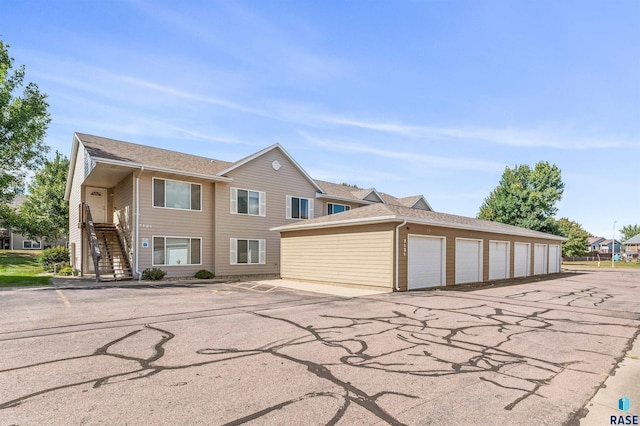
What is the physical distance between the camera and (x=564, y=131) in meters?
17.3

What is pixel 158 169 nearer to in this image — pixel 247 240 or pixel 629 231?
pixel 247 240

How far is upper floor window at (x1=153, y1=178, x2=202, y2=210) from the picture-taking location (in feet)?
58.5

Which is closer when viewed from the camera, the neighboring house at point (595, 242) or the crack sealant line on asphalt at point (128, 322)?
the crack sealant line on asphalt at point (128, 322)

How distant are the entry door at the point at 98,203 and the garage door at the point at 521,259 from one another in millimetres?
25999

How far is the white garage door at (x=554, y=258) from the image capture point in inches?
1075

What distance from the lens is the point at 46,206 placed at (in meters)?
31.7

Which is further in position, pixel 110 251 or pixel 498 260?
pixel 498 260

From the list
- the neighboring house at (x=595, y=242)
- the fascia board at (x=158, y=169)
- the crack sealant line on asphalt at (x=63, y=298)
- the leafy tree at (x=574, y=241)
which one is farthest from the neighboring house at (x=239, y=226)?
the neighboring house at (x=595, y=242)

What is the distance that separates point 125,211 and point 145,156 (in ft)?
10.4

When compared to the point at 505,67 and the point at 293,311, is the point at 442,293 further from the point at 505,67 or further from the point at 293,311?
the point at 505,67

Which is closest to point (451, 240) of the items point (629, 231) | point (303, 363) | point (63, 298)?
point (303, 363)

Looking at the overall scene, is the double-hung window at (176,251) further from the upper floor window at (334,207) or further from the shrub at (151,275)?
the upper floor window at (334,207)

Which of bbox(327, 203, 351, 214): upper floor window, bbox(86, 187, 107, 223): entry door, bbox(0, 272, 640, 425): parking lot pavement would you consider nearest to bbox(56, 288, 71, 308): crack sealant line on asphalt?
bbox(0, 272, 640, 425): parking lot pavement

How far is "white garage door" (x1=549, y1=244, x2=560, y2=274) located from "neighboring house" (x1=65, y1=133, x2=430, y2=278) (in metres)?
19.1
